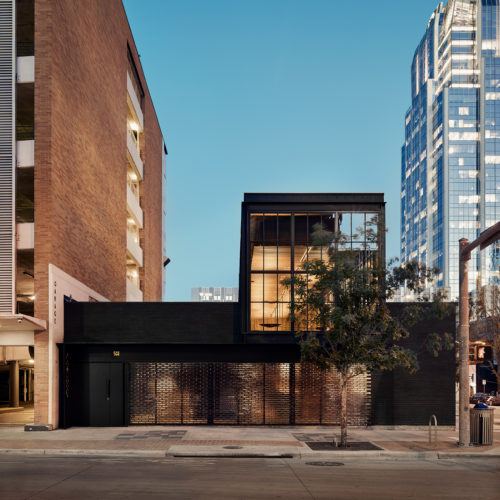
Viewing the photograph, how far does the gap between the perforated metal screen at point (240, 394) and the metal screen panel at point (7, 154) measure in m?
5.92

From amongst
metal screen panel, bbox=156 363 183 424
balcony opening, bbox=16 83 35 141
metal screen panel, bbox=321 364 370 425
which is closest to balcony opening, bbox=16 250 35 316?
balcony opening, bbox=16 83 35 141

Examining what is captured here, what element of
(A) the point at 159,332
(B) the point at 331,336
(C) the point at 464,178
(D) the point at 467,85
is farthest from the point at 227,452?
(D) the point at 467,85

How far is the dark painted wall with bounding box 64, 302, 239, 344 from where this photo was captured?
23.1m

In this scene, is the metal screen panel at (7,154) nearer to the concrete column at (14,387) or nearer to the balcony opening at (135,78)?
the concrete column at (14,387)

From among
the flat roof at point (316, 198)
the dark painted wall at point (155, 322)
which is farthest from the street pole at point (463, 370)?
the dark painted wall at point (155, 322)

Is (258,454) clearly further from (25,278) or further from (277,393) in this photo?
(25,278)

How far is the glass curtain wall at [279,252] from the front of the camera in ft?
75.8

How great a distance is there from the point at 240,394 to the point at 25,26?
60.5 feet

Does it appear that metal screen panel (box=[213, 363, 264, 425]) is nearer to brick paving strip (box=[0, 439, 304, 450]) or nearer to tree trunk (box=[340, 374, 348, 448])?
brick paving strip (box=[0, 439, 304, 450])

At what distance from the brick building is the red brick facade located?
0.04 meters

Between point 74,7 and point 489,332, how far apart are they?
123 feet

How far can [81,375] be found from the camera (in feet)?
75.7

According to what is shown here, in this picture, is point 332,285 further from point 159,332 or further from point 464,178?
point 464,178

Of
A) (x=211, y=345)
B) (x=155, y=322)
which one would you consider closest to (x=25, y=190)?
(x=155, y=322)
